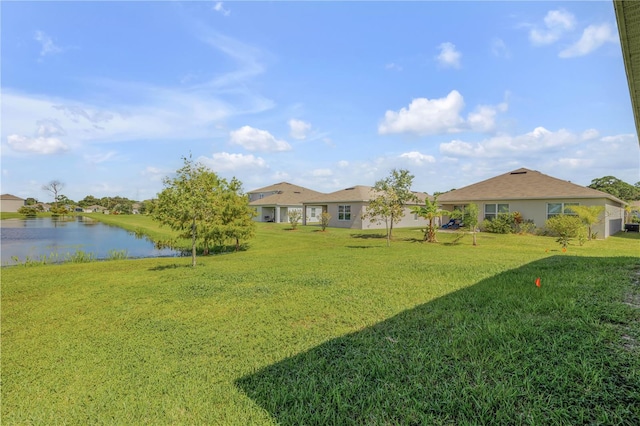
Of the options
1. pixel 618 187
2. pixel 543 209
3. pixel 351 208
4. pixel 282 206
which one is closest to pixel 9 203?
pixel 282 206

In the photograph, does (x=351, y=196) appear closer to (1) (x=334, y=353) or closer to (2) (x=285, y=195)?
(2) (x=285, y=195)

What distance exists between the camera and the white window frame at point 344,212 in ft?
101

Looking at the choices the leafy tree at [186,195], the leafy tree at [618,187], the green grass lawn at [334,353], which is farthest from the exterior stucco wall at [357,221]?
the leafy tree at [618,187]

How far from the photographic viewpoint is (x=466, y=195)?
26266 millimetres

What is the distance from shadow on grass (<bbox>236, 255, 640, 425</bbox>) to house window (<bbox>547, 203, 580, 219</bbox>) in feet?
65.4

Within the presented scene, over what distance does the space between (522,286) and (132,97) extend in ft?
60.9

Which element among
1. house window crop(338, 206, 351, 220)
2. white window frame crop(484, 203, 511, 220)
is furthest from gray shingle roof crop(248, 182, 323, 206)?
white window frame crop(484, 203, 511, 220)

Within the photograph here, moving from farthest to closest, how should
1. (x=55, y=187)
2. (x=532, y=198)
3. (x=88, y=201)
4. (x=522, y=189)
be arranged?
(x=88, y=201) < (x=55, y=187) < (x=522, y=189) < (x=532, y=198)

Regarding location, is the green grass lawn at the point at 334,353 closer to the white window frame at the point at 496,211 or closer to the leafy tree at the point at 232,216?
the leafy tree at the point at 232,216

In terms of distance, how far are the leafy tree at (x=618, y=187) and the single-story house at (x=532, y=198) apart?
37.9 meters

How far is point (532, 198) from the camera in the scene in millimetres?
21922

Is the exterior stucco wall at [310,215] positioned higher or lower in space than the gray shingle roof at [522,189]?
lower

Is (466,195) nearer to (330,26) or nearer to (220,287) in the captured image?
(330,26)

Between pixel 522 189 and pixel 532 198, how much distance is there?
1.83m
